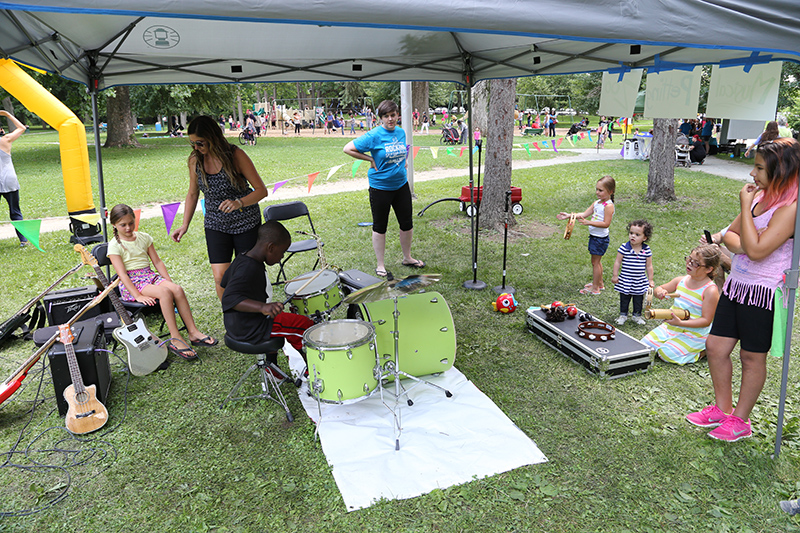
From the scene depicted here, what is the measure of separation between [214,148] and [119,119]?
2329cm

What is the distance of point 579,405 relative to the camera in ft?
12.3

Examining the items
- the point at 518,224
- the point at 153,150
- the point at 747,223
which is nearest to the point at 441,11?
the point at 747,223

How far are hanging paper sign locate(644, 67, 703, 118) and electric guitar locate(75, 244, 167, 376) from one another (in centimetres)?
472

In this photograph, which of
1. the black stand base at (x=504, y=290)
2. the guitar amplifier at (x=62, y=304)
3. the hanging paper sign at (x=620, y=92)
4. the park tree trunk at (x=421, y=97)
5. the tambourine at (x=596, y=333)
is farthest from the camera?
the park tree trunk at (x=421, y=97)

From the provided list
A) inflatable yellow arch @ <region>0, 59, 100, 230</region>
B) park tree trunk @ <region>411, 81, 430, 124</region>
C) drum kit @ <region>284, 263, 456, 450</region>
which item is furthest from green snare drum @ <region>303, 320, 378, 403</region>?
park tree trunk @ <region>411, 81, 430, 124</region>

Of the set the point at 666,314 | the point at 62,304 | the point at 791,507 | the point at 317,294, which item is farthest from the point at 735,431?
the point at 62,304

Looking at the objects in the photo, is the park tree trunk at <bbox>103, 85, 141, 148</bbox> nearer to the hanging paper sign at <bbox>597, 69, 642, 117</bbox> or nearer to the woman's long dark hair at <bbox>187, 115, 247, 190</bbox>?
the woman's long dark hair at <bbox>187, 115, 247, 190</bbox>

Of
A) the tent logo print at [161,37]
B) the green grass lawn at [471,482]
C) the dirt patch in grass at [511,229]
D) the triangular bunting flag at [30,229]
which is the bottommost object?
the green grass lawn at [471,482]

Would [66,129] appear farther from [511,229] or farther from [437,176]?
[437,176]

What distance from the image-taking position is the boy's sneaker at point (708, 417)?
341 cm

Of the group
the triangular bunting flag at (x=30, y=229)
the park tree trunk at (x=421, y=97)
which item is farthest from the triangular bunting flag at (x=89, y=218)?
the park tree trunk at (x=421, y=97)

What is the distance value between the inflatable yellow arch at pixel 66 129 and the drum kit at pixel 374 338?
322cm

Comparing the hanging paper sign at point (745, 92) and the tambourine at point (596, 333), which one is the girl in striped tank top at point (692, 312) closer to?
the tambourine at point (596, 333)

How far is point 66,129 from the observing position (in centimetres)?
574
